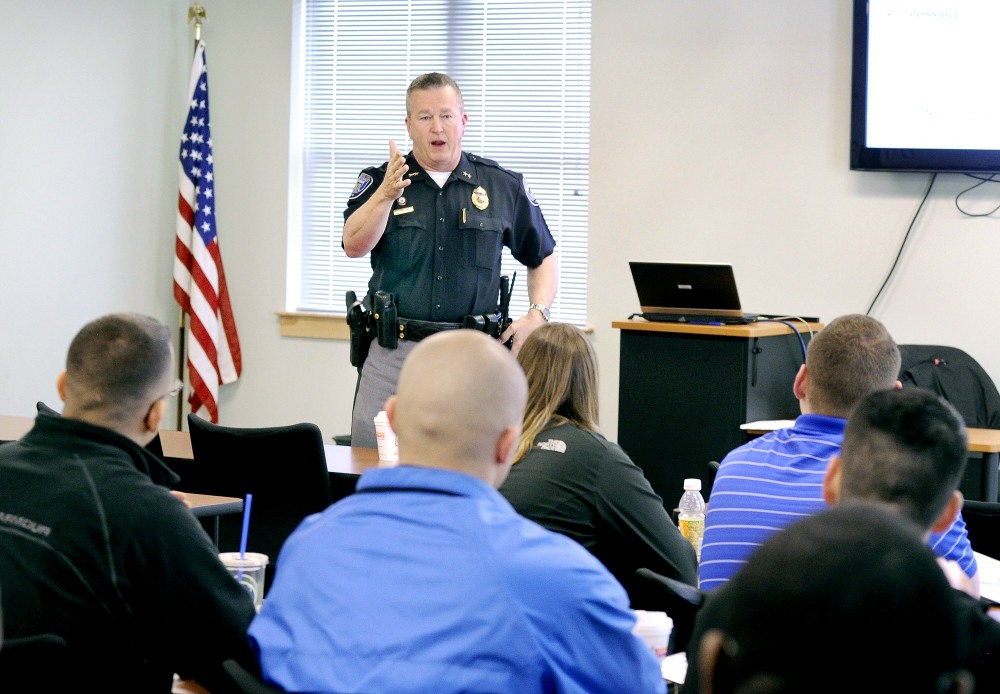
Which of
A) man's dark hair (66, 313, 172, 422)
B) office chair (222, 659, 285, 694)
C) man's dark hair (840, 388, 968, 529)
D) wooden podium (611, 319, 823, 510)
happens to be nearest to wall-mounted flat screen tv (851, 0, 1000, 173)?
wooden podium (611, 319, 823, 510)

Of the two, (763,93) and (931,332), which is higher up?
(763,93)

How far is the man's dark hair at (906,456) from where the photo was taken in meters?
1.42

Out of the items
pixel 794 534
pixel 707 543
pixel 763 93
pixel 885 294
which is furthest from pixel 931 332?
pixel 794 534

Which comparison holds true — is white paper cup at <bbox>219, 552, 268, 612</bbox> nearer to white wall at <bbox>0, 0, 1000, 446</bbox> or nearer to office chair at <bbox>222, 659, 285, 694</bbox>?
A: office chair at <bbox>222, 659, 285, 694</bbox>

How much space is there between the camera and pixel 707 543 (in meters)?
2.18

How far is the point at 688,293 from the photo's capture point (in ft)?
14.7

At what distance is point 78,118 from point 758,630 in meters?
5.69

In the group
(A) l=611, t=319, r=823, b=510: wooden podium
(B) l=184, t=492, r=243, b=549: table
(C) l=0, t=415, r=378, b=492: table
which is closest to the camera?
(B) l=184, t=492, r=243, b=549: table

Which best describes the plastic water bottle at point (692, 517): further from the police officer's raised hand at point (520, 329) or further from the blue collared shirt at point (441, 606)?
the blue collared shirt at point (441, 606)

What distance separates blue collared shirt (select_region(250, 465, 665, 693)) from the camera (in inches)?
50.4

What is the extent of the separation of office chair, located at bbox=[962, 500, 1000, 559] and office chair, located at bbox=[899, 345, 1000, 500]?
2272 millimetres

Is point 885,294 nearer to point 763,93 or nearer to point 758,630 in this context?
point 763,93

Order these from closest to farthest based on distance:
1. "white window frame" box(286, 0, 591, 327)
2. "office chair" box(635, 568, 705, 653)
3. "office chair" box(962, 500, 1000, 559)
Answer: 1. "office chair" box(635, 568, 705, 653)
2. "office chair" box(962, 500, 1000, 559)
3. "white window frame" box(286, 0, 591, 327)

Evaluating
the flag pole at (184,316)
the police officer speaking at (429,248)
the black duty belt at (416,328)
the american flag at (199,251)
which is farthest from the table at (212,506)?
the flag pole at (184,316)
